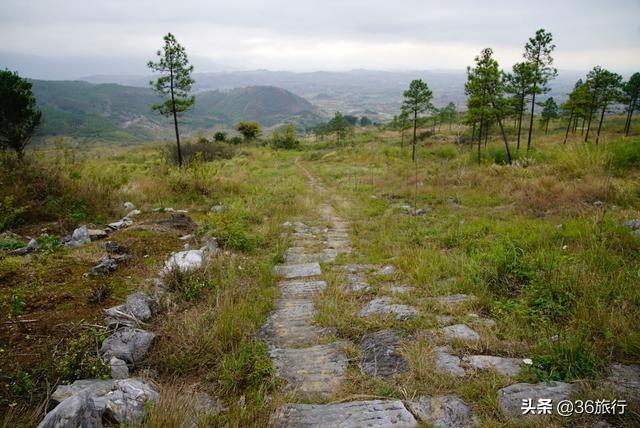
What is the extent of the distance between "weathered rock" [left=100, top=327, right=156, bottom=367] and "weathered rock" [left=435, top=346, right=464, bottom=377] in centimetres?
274

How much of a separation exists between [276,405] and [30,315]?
8.34 feet

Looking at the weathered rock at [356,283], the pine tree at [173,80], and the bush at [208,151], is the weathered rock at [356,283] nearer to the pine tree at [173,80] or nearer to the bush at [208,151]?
the pine tree at [173,80]

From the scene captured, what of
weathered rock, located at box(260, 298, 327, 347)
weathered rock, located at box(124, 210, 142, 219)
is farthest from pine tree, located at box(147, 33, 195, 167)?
weathered rock, located at box(260, 298, 327, 347)

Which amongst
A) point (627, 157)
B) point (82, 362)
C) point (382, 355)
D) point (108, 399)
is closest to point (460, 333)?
point (382, 355)

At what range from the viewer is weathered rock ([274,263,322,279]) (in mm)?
5551

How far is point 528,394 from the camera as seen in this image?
256cm

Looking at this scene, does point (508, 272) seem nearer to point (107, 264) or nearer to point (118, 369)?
point (118, 369)

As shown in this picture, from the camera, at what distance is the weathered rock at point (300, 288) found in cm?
486

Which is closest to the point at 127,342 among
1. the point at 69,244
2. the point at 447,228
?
the point at 69,244

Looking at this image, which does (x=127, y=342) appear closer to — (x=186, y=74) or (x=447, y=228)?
(x=447, y=228)

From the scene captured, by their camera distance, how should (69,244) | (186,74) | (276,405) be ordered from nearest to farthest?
(276,405), (69,244), (186,74)

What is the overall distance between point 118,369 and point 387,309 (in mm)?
2902

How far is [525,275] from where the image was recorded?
14.5 ft

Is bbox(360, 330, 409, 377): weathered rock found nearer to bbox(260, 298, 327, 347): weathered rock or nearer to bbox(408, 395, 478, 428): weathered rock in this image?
bbox(408, 395, 478, 428): weathered rock
